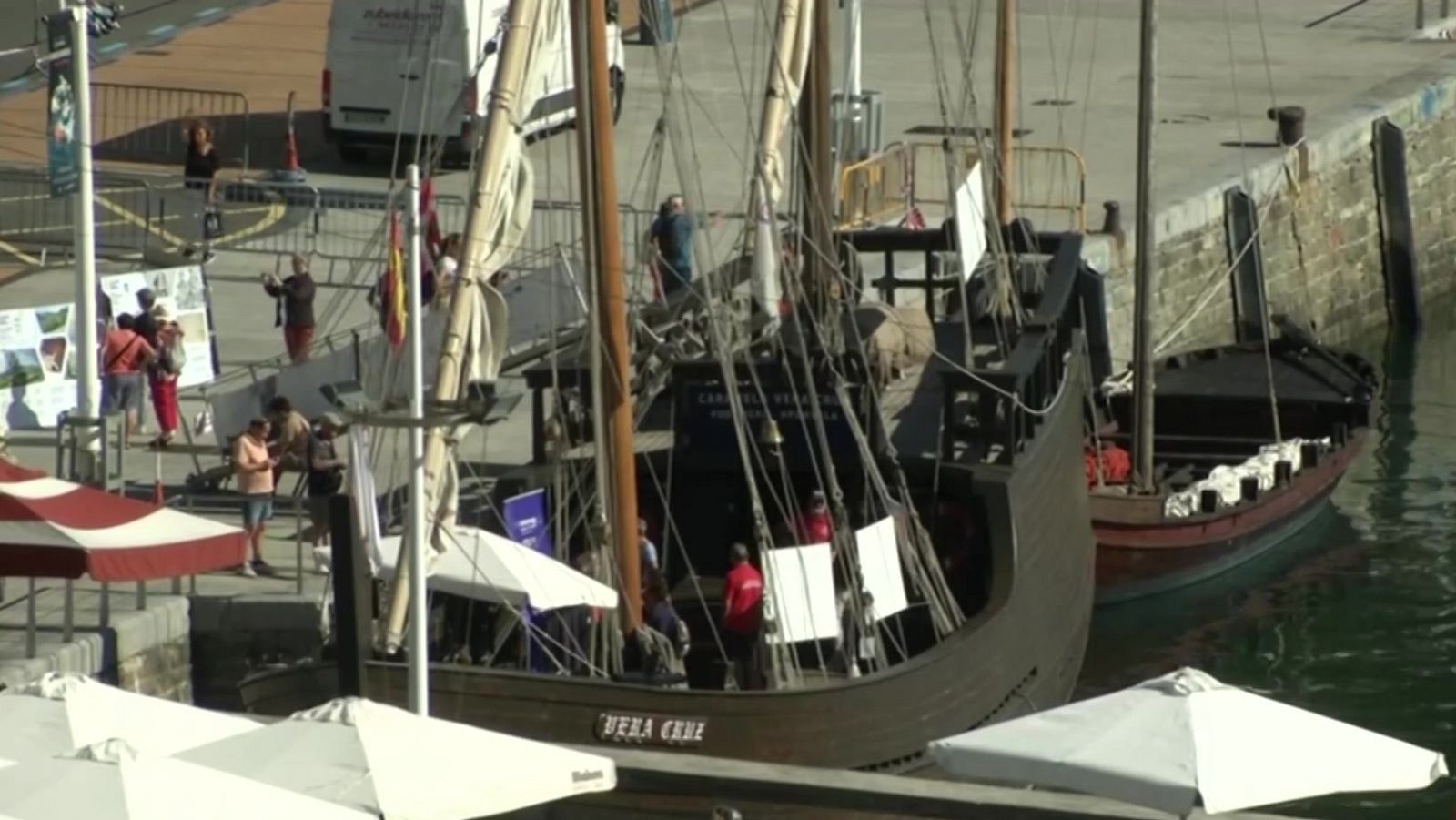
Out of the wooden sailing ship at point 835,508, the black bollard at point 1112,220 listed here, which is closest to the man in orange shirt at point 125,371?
the wooden sailing ship at point 835,508

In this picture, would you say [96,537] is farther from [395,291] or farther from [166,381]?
[166,381]

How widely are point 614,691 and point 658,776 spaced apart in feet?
8.49

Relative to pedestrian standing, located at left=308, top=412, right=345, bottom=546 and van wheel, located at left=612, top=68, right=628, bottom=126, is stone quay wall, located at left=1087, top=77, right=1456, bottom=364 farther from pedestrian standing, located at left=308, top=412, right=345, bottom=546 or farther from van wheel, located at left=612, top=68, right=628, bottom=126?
pedestrian standing, located at left=308, top=412, right=345, bottom=546

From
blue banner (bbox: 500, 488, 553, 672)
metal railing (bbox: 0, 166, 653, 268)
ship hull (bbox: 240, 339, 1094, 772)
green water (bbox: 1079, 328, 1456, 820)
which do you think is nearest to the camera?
ship hull (bbox: 240, 339, 1094, 772)

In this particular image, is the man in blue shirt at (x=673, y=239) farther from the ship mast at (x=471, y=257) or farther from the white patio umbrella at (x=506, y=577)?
the white patio umbrella at (x=506, y=577)

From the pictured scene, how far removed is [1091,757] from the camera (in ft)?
54.3

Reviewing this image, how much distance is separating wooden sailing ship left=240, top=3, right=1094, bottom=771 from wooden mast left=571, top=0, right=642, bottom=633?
2cm

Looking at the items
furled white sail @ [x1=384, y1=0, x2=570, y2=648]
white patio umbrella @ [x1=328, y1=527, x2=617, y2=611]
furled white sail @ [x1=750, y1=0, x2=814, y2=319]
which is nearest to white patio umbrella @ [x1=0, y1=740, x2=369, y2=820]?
furled white sail @ [x1=384, y1=0, x2=570, y2=648]

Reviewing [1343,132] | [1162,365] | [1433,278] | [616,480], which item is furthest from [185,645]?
[1433,278]

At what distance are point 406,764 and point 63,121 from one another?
1109 cm

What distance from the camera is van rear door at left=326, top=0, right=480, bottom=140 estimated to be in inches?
1542

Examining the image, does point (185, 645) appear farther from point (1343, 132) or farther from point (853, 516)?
point (1343, 132)

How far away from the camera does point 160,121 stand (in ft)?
140

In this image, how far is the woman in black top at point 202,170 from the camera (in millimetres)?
37719
